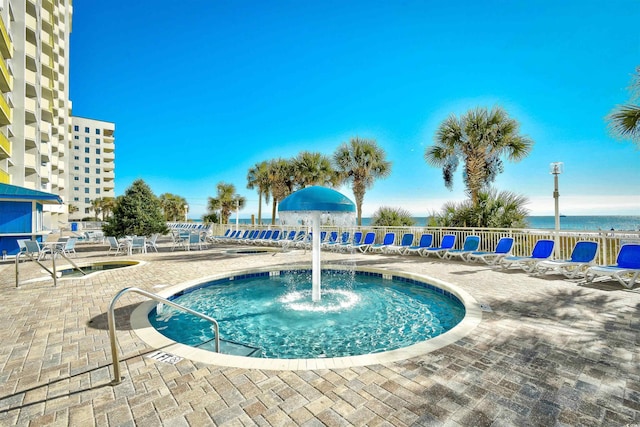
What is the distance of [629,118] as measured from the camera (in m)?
6.50

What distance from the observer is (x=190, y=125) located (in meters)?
31.7

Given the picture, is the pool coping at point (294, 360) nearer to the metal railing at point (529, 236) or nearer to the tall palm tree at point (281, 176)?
the metal railing at point (529, 236)

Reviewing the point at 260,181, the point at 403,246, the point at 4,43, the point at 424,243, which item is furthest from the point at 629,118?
the point at 4,43

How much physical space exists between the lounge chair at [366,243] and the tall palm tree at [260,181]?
46.2 feet

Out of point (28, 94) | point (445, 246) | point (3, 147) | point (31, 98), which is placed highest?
point (28, 94)

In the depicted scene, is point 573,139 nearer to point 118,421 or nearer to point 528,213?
point 528,213

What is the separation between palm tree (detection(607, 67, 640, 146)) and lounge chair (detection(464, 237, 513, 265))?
397 centimetres

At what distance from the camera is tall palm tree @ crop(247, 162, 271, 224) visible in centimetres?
2671

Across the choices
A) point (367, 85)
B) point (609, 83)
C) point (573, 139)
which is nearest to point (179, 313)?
point (367, 85)

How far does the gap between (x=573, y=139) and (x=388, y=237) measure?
63.1 ft

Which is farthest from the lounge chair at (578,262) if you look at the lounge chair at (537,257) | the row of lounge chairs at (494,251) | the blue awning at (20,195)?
the blue awning at (20,195)

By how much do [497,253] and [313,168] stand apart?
15087mm

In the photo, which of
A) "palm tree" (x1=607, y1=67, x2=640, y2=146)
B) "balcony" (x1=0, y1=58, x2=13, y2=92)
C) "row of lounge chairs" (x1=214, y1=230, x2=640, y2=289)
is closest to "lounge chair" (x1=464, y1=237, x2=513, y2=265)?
"row of lounge chairs" (x1=214, y1=230, x2=640, y2=289)

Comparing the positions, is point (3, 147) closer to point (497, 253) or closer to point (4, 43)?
point (4, 43)
